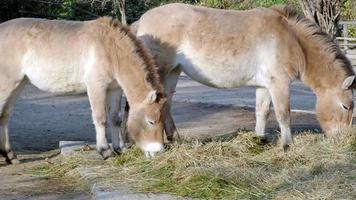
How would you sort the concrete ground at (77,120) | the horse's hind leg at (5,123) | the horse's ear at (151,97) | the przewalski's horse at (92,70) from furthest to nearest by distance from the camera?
the horse's hind leg at (5,123), the przewalski's horse at (92,70), the horse's ear at (151,97), the concrete ground at (77,120)

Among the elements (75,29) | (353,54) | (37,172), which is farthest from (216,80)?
(353,54)

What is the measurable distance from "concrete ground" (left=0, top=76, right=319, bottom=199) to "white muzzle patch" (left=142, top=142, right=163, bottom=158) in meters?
1.00

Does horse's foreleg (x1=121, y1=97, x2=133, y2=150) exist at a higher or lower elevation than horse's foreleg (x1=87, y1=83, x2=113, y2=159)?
lower

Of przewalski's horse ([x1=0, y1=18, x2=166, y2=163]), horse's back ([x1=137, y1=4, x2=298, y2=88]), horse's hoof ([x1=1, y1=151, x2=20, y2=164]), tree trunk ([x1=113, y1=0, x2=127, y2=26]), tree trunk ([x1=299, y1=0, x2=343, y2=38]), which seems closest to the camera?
przewalski's horse ([x1=0, y1=18, x2=166, y2=163])

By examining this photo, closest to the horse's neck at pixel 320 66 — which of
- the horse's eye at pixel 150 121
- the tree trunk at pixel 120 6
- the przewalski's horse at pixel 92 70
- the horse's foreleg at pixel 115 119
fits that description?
the przewalski's horse at pixel 92 70

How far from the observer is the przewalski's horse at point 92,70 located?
24.2ft

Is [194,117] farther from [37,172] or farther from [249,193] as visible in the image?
[249,193]

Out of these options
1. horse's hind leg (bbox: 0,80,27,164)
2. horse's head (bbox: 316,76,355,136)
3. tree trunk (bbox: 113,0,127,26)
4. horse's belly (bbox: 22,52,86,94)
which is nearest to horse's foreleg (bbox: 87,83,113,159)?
horse's belly (bbox: 22,52,86,94)

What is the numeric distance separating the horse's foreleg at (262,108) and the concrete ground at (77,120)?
2.85 feet

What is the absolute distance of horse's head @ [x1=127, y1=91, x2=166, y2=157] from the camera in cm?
730

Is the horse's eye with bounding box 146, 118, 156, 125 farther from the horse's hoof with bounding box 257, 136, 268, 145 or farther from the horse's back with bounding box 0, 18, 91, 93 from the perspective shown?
the horse's hoof with bounding box 257, 136, 268, 145

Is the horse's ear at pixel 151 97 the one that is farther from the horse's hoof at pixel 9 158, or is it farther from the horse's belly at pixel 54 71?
the horse's hoof at pixel 9 158

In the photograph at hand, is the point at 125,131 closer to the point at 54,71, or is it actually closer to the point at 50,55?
the point at 54,71

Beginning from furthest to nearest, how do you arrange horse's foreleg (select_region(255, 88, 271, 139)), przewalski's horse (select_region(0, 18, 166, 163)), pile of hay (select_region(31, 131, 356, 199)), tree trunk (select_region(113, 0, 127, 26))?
tree trunk (select_region(113, 0, 127, 26)) < horse's foreleg (select_region(255, 88, 271, 139)) < przewalski's horse (select_region(0, 18, 166, 163)) < pile of hay (select_region(31, 131, 356, 199))
